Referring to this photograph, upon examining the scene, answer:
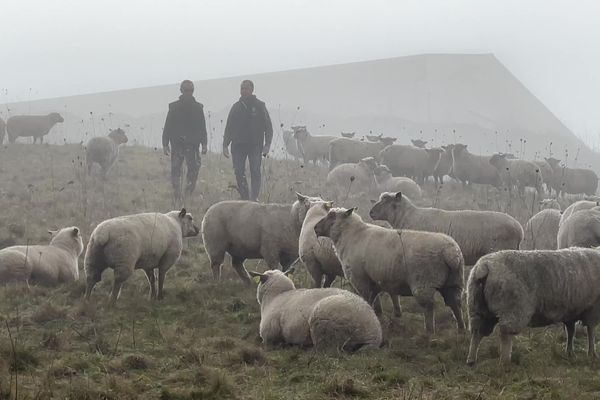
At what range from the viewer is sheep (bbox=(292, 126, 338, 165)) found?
89.7 feet

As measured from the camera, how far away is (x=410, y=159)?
23.5 metres

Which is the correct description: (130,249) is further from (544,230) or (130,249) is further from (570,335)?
(544,230)

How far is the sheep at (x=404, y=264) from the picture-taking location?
8.02m

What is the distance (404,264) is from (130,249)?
4.06 m

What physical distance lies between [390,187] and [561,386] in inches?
597

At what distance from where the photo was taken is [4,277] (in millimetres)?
10281

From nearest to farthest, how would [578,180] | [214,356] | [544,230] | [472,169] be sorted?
[214,356] → [544,230] → [472,169] → [578,180]

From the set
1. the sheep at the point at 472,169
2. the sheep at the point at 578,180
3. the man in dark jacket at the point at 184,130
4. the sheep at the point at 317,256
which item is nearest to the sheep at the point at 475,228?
the sheep at the point at 317,256

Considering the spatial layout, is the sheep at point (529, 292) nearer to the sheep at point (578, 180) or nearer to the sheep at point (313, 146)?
the sheep at point (578, 180)

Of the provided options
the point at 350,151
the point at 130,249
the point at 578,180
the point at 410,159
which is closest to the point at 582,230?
the point at 130,249

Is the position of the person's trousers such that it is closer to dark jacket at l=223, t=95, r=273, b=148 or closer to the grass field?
dark jacket at l=223, t=95, r=273, b=148

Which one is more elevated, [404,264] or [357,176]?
[404,264]

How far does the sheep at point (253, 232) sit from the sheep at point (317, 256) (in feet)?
2.62

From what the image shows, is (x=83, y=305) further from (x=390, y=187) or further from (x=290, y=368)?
(x=390, y=187)
